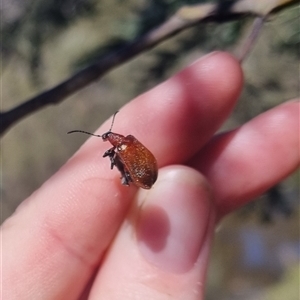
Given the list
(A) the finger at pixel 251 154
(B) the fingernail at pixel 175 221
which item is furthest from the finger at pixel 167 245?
(A) the finger at pixel 251 154

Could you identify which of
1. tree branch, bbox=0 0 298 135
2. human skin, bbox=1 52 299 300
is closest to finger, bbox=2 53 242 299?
human skin, bbox=1 52 299 300

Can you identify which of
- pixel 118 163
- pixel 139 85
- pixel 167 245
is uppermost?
pixel 118 163

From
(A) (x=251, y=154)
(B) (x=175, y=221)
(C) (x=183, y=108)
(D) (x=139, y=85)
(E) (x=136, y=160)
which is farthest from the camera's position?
(D) (x=139, y=85)

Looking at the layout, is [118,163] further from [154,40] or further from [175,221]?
[154,40]

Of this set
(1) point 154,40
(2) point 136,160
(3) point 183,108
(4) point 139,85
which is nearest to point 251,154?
(3) point 183,108

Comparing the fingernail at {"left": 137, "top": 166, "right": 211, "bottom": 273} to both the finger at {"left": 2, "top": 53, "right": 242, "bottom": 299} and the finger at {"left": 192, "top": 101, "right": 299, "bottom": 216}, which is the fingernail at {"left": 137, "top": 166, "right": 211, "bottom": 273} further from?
the finger at {"left": 192, "top": 101, "right": 299, "bottom": 216}

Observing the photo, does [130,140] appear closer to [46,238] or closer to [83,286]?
[46,238]
